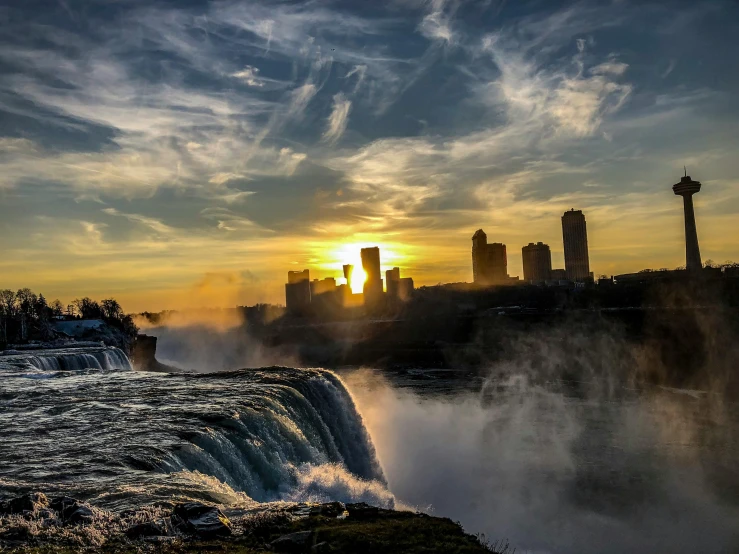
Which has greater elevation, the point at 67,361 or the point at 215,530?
the point at 67,361

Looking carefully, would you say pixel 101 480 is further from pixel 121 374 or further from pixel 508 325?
pixel 508 325

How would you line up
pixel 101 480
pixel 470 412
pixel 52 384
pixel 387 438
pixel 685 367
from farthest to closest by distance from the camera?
pixel 685 367 < pixel 470 412 < pixel 387 438 < pixel 52 384 < pixel 101 480

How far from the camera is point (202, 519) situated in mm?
11516

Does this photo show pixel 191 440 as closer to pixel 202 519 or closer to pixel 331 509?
pixel 331 509

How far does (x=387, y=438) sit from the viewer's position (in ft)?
138

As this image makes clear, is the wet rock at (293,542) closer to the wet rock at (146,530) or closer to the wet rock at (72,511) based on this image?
the wet rock at (146,530)

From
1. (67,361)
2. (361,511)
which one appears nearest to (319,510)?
(361,511)

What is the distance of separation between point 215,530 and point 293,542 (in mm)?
1676

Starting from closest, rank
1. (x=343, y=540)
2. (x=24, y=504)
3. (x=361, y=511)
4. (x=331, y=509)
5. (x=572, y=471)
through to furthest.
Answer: (x=343, y=540), (x=24, y=504), (x=361, y=511), (x=331, y=509), (x=572, y=471)


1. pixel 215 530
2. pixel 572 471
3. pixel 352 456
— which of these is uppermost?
pixel 215 530

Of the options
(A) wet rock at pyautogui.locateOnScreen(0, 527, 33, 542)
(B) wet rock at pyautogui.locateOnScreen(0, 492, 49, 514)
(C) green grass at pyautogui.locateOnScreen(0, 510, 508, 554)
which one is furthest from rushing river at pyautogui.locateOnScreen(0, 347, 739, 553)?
(C) green grass at pyautogui.locateOnScreen(0, 510, 508, 554)

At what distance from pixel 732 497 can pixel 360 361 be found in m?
104

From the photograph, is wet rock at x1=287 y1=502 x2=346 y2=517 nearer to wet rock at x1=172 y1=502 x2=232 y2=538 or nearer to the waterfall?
wet rock at x1=172 y1=502 x2=232 y2=538

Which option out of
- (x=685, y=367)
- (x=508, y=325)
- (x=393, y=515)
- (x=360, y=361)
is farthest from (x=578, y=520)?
(x=508, y=325)
